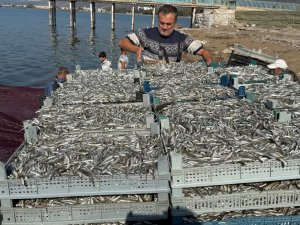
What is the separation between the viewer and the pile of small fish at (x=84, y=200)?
17.3ft

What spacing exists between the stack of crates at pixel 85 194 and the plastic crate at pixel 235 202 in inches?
10.4

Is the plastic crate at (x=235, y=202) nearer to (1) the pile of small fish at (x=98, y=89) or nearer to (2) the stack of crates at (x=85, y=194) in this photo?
(2) the stack of crates at (x=85, y=194)

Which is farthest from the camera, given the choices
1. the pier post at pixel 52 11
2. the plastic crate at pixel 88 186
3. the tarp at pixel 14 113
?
the pier post at pixel 52 11

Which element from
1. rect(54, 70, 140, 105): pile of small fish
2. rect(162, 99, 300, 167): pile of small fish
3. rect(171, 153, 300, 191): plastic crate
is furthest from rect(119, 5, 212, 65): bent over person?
rect(171, 153, 300, 191): plastic crate

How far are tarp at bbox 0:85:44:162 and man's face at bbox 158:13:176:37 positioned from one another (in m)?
4.66

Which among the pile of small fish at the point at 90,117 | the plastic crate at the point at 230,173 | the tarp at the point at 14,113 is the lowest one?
the tarp at the point at 14,113

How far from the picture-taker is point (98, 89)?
10211 mm

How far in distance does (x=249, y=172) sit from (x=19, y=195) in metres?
3.38

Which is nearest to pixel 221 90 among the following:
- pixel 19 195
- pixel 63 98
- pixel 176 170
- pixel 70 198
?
pixel 63 98

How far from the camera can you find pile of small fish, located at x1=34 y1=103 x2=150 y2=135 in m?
6.93

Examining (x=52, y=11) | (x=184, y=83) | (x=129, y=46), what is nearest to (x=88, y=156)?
(x=129, y=46)

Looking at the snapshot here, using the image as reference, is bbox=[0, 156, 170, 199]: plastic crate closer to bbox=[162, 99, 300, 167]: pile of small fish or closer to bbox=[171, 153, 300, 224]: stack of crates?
bbox=[171, 153, 300, 224]: stack of crates

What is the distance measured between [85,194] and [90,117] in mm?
2707

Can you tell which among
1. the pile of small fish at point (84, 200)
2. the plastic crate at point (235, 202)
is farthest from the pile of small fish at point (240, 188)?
the pile of small fish at point (84, 200)
